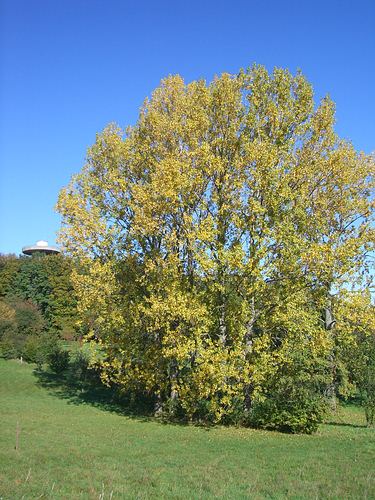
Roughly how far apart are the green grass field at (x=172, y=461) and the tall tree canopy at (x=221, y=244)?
2296mm

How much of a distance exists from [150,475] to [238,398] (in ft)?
33.8

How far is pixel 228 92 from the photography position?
879 inches

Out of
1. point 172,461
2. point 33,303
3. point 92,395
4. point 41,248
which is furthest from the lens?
point 41,248

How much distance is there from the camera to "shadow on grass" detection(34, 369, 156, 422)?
87.5ft

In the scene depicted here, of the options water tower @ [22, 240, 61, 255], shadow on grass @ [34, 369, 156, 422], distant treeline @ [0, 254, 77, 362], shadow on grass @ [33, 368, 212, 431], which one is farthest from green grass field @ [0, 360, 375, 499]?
water tower @ [22, 240, 61, 255]

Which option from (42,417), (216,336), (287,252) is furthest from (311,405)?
(42,417)

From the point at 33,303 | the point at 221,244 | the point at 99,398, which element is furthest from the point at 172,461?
the point at 33,303

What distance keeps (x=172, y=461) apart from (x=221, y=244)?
30.6ft

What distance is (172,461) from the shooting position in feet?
42.9

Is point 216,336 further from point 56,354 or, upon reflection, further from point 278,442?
point 56,354

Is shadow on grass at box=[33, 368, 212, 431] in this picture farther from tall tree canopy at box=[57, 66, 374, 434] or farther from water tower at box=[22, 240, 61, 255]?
water tower at box=[22, 240, 61, 255]

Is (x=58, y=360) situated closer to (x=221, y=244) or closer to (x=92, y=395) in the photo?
(x=92, y=395)

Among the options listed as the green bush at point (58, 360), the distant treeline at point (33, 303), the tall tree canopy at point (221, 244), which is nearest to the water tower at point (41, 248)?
the distant treeline at point (33, 303)

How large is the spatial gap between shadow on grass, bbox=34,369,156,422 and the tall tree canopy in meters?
2.09
